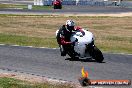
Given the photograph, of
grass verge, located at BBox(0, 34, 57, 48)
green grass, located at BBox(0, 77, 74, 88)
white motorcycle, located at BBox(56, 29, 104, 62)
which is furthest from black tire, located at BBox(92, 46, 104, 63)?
grass verge, located at BBox(0, 34, 57, 48)

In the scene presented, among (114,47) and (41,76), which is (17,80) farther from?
(114,47)

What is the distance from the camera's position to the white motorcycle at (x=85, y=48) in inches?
643

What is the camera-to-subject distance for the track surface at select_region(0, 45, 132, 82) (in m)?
13.4

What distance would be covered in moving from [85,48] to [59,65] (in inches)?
65.6

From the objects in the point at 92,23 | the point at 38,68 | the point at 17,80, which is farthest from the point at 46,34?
the point at 17,80

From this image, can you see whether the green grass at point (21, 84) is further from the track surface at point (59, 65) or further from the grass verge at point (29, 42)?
the grass verge at point (29, 42)

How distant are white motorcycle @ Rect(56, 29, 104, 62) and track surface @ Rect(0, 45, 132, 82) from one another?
0.23 metres

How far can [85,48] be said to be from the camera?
16.5 meters

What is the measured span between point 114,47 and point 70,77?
34.4 feet

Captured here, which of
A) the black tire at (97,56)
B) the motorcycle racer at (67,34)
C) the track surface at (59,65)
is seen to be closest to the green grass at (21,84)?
the track surface at (59,65)

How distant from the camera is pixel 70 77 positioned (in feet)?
42.4

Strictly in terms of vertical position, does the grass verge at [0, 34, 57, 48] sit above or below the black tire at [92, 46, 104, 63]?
below

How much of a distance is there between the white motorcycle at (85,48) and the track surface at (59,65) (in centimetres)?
23

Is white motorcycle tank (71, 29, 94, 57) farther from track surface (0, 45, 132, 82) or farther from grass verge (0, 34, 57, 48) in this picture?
grass verge (0, 34, 57, 48)
